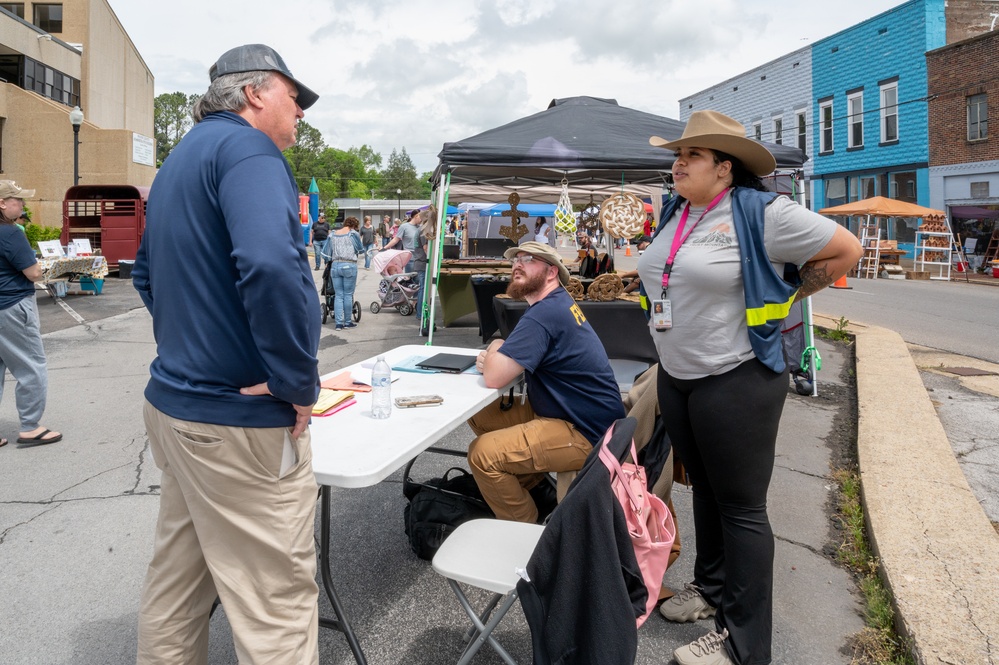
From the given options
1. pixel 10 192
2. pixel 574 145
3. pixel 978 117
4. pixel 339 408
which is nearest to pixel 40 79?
pixel 10 192

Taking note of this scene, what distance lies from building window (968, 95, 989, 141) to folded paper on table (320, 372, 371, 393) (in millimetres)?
24189

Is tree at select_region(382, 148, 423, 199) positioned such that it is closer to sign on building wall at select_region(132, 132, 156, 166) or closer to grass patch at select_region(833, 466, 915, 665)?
sign on building wall at select_region(132, 132, 156, 166)

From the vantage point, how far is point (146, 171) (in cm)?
3531

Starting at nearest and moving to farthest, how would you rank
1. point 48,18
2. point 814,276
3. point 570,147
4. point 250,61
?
point 250,61
point 814,276
point 570,147
point 48,18

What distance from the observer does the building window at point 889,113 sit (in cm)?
2434

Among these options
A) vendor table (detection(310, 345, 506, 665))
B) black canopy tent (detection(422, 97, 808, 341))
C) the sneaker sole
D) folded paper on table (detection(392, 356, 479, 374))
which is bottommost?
the sneaker sole

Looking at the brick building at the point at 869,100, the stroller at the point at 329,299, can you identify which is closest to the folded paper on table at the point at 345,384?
the stroller at the point at 329,299

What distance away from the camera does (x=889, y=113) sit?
24.6m

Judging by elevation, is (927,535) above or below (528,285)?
below

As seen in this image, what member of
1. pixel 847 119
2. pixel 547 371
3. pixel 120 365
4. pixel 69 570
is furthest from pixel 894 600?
pixel 847 119

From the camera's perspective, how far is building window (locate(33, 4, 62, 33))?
35.2 metres

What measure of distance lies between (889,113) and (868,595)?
25.7 meters

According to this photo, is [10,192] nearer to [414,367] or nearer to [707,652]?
[414,367]

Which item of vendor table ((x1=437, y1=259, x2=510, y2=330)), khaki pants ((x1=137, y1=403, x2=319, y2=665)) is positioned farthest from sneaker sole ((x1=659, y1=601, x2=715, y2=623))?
→ vendor table ((x1=437, y1=259, x2=510, y2=330))
